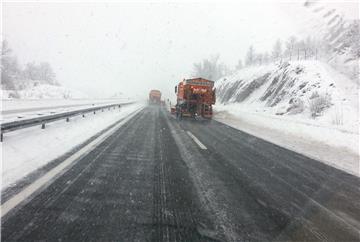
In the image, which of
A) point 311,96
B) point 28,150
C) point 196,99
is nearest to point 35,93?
point 196,99

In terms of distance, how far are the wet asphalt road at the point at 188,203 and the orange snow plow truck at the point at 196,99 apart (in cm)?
1307

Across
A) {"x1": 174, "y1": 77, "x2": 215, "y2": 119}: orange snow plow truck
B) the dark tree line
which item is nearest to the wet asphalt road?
{"x1": 174, "y1": 77, "x2": 215, "y2": 119}: orange snow plow truck

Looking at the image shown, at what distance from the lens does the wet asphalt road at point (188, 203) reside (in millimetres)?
2570

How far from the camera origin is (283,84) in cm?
2628

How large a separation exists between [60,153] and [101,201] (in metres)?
3.02

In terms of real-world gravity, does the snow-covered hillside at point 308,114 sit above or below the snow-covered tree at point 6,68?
below

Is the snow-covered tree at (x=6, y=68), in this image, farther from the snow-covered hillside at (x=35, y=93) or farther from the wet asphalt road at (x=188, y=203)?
the wet asphalt road at (x=188, y=203)

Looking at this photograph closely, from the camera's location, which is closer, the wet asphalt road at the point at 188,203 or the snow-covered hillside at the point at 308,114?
the wet asphalt road at the point at 188,203

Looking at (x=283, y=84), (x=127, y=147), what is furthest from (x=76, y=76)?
(x=127, y=147)

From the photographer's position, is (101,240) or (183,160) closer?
(101,240)

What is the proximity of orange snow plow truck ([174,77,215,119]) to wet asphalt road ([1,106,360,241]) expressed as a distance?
13066 millimetres

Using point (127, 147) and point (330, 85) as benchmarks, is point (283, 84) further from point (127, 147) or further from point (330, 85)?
point (127, 147)

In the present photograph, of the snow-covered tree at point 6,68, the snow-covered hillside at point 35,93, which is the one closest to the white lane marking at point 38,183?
the snow-covered hillside at point 35,93

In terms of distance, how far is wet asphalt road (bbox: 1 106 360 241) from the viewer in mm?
2570
